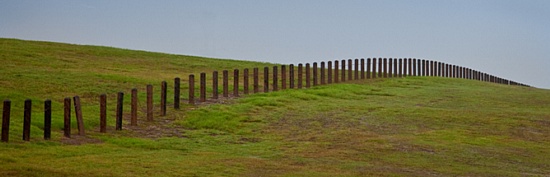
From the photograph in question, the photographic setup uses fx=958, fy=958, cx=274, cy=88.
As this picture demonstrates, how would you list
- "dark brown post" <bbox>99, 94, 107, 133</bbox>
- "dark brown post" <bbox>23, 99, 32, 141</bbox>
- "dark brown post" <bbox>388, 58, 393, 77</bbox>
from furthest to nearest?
"dark brown post" <bbox>388, 58, 393, 77</bbox>, "dark brown post" <bbox>99, 94, 107, 133</bbox>, "dark brown post" <bbox>23, 99, 32, 141</bbox>

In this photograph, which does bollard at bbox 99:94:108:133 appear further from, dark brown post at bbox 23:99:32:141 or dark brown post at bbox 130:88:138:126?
dark brown post at bbox 23:99:32:141

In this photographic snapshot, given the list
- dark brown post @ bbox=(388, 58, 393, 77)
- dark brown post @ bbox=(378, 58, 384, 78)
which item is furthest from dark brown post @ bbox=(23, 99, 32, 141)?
dark brown post @ bbox=(388, 58, 393, 77)

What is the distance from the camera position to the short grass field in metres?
17.8

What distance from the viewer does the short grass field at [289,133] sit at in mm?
17797

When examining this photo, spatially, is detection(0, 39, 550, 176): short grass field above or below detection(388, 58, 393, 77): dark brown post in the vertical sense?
below

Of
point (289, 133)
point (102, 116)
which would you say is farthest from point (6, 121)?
point (289, 133)

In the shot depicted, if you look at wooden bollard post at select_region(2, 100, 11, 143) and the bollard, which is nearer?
wooden bollard post at select_region(2, 100, 11, 143)

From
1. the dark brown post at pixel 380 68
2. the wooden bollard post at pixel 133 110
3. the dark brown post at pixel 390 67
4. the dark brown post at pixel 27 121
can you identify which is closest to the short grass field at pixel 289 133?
the dark brown post at pixel 27 121

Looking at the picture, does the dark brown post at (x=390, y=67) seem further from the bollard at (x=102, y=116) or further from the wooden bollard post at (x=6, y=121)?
the wooden bollard post at (x=6, y=121)

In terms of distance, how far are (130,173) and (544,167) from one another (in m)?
8.64

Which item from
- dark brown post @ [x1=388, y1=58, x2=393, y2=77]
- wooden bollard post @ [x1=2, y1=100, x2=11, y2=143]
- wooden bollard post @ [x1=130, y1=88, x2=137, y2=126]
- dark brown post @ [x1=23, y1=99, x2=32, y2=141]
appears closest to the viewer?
wooden bollard post @ [x1=2, y1=100, x2=11, y2=143]

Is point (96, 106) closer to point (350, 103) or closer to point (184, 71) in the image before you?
point (350, 103)

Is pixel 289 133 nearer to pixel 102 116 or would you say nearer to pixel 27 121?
pixel 102 116

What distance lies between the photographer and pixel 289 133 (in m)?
23.7
